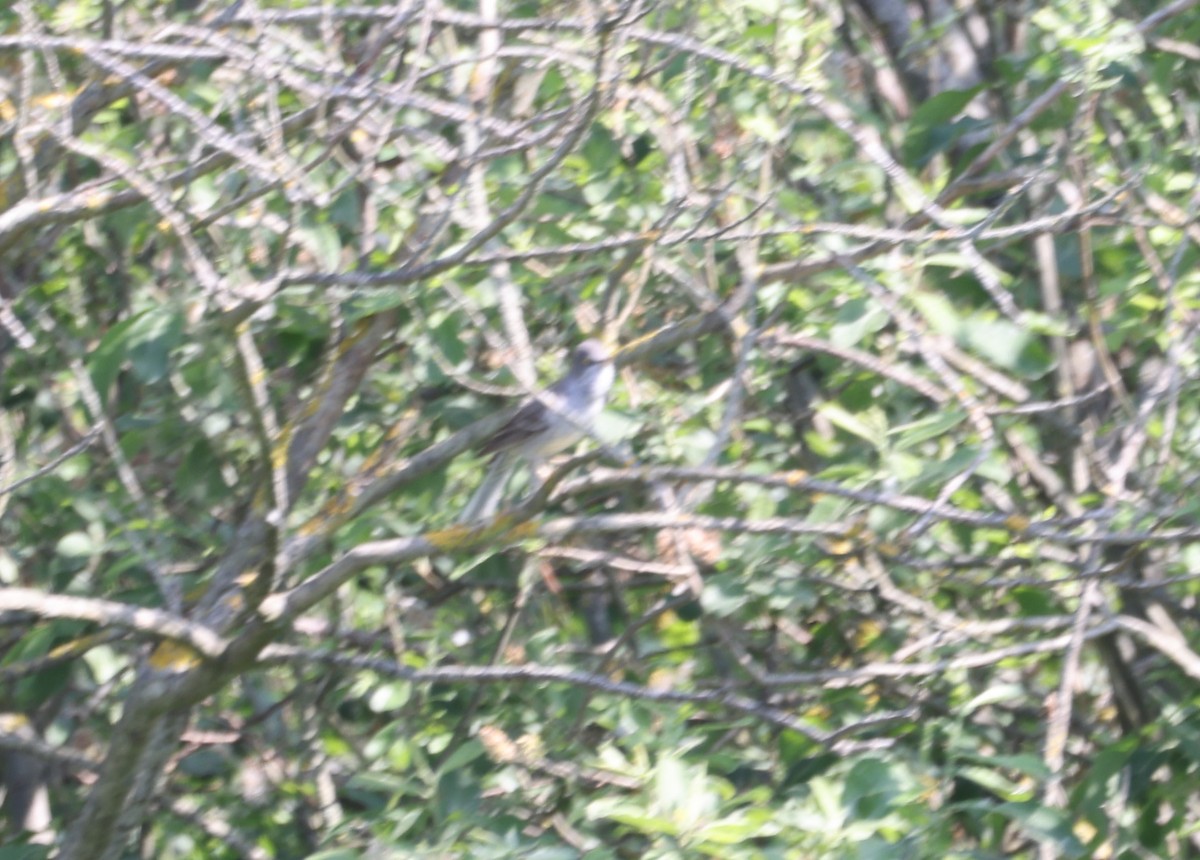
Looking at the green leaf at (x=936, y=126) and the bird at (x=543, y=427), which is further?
the green leaf at (x=936, y=126)

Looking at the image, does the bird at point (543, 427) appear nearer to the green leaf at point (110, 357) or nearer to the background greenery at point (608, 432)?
the background greenery at point (608, 432)

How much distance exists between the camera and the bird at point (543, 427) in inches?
176

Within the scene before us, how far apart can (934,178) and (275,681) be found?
Answer: 122 inches

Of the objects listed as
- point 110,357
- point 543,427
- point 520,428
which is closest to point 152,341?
point 110,357

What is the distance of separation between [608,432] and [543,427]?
1264mm

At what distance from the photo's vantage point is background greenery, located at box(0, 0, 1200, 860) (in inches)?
147

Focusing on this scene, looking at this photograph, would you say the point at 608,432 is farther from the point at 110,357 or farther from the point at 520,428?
the point at 110,357

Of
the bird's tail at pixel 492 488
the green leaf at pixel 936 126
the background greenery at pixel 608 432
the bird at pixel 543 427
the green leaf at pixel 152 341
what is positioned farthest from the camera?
the bird's tail at pixel 492 488

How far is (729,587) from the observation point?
410cm

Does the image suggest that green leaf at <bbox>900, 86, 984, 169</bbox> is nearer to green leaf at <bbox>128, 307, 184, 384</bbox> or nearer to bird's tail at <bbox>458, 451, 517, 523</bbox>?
bird's tail at <bbox>458, 451, 517, 523</bbox>

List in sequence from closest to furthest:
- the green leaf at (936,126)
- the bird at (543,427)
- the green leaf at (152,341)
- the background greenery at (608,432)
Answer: the background greenery at (608,432)
the green leaf at (152,341)
the bird at (543,427)
the green leaf at (936,126)

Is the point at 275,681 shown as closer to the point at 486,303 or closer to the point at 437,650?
the point at 437,650

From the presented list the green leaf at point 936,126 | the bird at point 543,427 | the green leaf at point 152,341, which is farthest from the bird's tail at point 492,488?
the green leaf at point 936,126

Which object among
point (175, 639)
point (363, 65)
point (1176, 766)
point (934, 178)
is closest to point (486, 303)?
point (363, 65)
